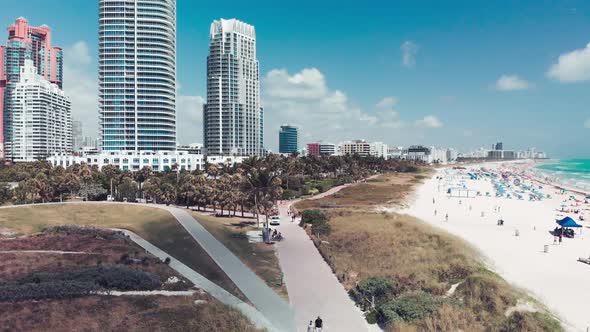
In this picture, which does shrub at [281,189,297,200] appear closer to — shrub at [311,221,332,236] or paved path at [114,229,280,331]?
shrub at [311,221,332,236]

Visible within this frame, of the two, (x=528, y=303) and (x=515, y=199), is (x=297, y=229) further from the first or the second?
(x=515, y=199)

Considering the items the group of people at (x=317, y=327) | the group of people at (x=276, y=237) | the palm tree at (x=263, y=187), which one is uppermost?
the palm tree at (x=263, y=187)

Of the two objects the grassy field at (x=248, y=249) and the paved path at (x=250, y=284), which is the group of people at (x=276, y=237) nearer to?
the grassy field at (x=248, y=249)

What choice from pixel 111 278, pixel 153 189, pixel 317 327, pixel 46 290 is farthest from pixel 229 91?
pixel 317 327

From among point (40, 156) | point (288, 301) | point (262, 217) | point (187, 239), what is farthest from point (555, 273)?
point (40, 156)

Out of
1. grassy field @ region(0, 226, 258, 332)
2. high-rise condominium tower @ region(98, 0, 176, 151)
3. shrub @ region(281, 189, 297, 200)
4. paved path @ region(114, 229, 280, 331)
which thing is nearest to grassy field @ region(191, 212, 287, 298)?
paved path @ region(114, 229, 280, 331)

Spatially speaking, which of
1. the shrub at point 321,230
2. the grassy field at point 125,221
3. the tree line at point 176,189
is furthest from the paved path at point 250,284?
the shrub at point 321,230
